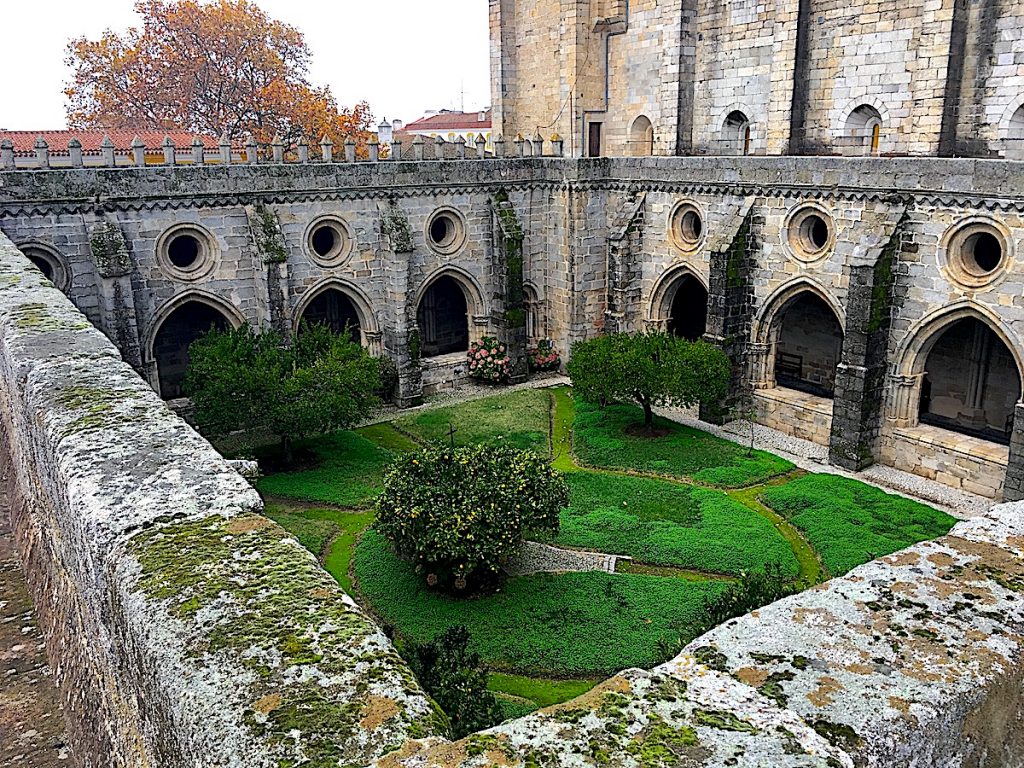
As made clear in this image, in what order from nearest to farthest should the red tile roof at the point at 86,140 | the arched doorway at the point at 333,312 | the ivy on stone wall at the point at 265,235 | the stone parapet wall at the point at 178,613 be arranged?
the stone parapet wall at the point at 178,613, the ivy on stone wall at the point at 265,235, the arched doorway at the point at 333,312, the red tile roof at the point at 86,140

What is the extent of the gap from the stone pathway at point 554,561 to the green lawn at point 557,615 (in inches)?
15.3

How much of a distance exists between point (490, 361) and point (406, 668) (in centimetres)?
2121

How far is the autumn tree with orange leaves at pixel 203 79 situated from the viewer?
38.8 meters

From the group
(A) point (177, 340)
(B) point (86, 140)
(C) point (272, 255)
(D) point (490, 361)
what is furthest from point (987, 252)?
(B) point (86, 140)

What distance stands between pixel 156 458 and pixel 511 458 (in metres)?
9.38

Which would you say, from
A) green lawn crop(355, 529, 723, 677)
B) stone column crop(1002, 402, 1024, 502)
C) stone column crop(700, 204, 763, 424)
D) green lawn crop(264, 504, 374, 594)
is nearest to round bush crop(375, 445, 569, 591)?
green lawn crop(355, 529, 723, 677)

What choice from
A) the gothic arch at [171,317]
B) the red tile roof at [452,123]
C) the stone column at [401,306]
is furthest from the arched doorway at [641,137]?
the red tile roof at [452,123]

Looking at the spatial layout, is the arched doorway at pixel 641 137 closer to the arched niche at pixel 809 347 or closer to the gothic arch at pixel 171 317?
the arched niche at pixel 809 347

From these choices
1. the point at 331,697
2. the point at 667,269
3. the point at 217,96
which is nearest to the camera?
the point at 331,697

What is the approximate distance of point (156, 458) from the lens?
186 inches

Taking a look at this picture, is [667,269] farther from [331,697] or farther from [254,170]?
[331,697]

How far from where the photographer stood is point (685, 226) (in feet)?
74.8

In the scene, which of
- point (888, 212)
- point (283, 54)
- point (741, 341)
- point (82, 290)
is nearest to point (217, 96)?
point (283, 54)

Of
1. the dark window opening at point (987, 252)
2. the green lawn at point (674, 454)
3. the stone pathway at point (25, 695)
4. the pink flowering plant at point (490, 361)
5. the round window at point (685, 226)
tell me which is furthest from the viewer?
the pink flowering plant at point (490, 361)
